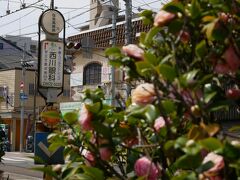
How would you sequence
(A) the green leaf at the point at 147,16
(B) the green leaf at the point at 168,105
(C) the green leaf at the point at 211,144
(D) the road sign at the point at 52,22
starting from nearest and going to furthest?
(C) the green leaf at the point at 211,144 → (B) the green leaf at the point at 168,105 → (A) the green leaf at the point at 147,16 → (D) the road sign at the point at 52,22

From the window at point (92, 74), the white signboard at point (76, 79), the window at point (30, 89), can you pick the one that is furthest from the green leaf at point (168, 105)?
the window at point (30, 89)

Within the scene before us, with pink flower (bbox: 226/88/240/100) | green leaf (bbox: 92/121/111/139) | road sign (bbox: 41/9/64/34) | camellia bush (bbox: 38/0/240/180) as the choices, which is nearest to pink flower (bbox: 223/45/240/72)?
camellia bush (bbox: 38/0/240/180)

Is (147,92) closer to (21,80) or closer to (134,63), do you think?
(134,63)

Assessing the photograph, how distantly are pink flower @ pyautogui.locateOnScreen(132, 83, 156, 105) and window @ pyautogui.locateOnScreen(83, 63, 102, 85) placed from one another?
3086 cm

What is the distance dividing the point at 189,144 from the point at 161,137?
379 millimetres

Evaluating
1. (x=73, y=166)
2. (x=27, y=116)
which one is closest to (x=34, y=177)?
(x=73, y=166)

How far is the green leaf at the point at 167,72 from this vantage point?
5.96 ft

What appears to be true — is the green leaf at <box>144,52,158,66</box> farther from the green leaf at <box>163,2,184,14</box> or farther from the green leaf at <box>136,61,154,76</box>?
the green leaf at <box>163,2,184,14</box>

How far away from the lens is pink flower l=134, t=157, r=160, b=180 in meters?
2.00

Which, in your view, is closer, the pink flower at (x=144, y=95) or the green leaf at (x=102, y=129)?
the pink flower at (x=144, y=95)

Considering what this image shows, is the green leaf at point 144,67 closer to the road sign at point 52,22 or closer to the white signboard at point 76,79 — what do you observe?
the road sign at point 52,22

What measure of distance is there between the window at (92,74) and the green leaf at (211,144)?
3123 cm

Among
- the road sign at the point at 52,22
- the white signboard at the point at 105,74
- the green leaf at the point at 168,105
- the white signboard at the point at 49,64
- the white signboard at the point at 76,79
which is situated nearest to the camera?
the green leaf at the point at 168,105

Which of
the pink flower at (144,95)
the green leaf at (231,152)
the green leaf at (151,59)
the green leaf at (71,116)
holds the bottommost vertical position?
the green leaf at (231,152)
